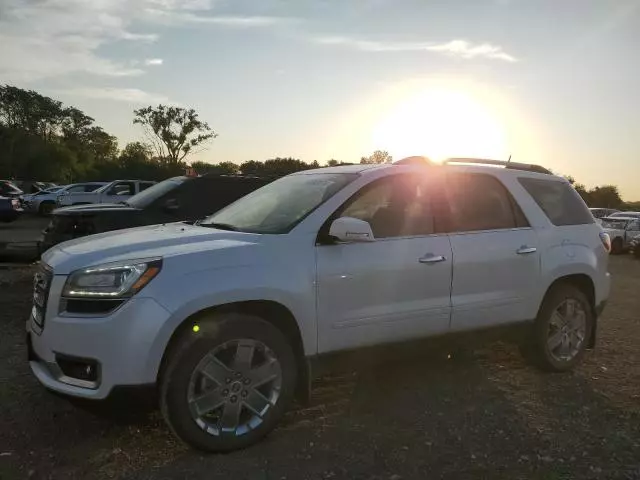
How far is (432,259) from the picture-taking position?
4.48 m

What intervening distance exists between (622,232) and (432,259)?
64.6 ft

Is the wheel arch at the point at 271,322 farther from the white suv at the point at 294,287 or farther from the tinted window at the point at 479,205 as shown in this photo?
the tinted window at the point at 479,205

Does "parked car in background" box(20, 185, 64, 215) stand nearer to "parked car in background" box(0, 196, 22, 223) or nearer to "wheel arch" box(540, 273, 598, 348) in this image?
"parked car in background" box(0, 196, 22, 223)

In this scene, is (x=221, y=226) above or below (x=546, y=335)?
above

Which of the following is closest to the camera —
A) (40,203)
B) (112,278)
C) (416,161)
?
(112,278)

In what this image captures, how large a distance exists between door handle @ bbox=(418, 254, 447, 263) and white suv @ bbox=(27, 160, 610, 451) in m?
0.01

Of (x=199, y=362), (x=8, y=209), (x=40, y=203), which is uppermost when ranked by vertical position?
(x=40, y=203)

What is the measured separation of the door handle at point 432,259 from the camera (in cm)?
444

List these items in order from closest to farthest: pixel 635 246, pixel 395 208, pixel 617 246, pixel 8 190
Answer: pixel 395 208 < pixel 635 246 < pixel 617 246 < pixel 8 190

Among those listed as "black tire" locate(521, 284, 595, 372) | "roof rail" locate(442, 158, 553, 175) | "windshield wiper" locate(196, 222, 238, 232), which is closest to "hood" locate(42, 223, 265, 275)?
"windshield wiper" locate(196, 222, 238, 232)

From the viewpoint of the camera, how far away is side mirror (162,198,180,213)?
9.02m

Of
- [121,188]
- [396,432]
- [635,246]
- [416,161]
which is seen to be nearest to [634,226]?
[635,246]

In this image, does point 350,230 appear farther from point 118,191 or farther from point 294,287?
point 118,191

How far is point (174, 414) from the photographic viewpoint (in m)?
3.51
